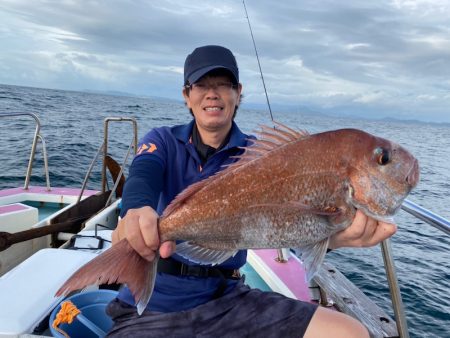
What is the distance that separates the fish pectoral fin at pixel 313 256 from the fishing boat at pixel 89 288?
92cm

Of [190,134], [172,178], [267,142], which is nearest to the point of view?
[267,142]

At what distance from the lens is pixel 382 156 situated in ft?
6.46

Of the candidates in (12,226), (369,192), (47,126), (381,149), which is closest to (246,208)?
(369,192)

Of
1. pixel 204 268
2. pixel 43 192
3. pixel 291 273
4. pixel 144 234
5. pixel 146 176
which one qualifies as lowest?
pixel 43 192

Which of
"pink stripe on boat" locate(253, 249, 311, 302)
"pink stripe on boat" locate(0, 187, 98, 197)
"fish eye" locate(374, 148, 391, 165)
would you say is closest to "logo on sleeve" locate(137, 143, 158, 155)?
"fish eye" locate(374, 148, 391, 165)

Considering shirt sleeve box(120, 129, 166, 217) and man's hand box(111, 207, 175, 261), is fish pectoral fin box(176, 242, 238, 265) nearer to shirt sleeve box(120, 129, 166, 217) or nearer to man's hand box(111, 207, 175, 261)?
man's hand box(111, 207, 175, 261)

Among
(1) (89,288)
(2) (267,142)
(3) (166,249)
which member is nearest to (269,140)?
(2) (267,142)

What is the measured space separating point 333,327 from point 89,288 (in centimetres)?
219

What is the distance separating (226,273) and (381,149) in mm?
1431

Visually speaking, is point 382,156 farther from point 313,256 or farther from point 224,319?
point 224,319

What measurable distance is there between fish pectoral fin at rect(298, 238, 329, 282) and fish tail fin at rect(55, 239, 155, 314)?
2.71 feet

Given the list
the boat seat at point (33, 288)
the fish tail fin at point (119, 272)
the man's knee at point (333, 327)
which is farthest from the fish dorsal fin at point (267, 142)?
the boat seat at point (33, 288)

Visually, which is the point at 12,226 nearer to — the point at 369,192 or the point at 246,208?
the point at 246,208

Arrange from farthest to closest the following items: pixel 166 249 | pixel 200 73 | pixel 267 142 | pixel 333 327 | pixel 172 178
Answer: pixel 172 178
pixel 200 73
pixel 333 327
pixel 267 142
pixel 166 249
